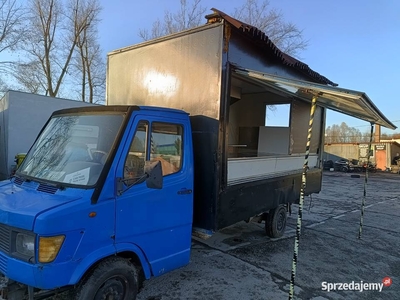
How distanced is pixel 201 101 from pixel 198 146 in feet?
2.02

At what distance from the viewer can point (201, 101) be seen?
388 centimetres

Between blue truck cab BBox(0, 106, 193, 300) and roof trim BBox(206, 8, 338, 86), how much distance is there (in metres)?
1.45

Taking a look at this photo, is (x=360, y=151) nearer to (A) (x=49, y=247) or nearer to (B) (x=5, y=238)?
(A) (x=49, y=247)

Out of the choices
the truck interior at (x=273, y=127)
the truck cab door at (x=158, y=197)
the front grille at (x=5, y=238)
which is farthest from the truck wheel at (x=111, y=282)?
the truck interior at (x=273, y=127)

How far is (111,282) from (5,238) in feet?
3.33

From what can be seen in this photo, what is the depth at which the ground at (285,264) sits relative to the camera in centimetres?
379

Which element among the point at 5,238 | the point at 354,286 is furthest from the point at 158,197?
the point at 354,286

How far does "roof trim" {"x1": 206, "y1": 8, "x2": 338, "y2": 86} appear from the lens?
3721mm

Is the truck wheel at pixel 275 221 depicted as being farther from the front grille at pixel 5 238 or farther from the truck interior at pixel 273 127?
the front grille at pixel 5 238

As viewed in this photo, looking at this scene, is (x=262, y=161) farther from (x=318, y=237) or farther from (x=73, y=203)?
(x=73, y=203)

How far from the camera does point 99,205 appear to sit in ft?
8.45

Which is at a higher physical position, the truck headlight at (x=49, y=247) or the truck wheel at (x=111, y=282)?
the truck headlight at (x=49, y=247)

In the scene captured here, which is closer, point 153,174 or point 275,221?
point 153,174

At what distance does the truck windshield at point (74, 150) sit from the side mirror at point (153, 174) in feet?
1.40
